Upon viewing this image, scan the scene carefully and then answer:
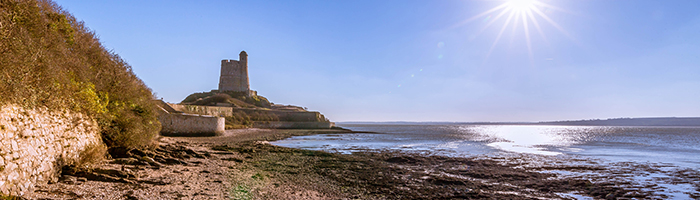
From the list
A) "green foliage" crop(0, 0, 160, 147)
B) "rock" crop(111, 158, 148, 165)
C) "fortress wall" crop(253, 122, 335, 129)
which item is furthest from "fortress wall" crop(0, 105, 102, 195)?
"fortress wall" crop(253, 122, 335, 129)

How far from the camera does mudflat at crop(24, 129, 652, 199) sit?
6441 mm

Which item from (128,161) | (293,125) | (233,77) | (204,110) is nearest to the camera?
(128,161)

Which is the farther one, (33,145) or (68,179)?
(68,179)

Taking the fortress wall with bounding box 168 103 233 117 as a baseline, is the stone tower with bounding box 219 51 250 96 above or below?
above

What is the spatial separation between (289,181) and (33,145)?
4.93m

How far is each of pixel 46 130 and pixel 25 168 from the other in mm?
1159

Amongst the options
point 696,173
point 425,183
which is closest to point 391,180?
point 425,183

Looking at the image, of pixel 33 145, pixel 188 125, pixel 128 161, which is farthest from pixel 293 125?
pixel 33 145

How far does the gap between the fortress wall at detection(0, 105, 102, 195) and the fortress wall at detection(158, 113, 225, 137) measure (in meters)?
14.3

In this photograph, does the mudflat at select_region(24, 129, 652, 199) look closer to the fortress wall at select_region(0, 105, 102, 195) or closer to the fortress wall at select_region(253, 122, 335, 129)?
the fortress wall at select_region(0, 105, 102, 195)

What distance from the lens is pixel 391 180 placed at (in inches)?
364

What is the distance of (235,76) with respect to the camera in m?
55.6

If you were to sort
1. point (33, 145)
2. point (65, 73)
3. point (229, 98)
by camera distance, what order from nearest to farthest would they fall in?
1. point (33, 145)
2. point (65, 73)
3. point (229, 98)

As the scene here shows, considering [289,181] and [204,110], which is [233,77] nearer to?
[204,110]
